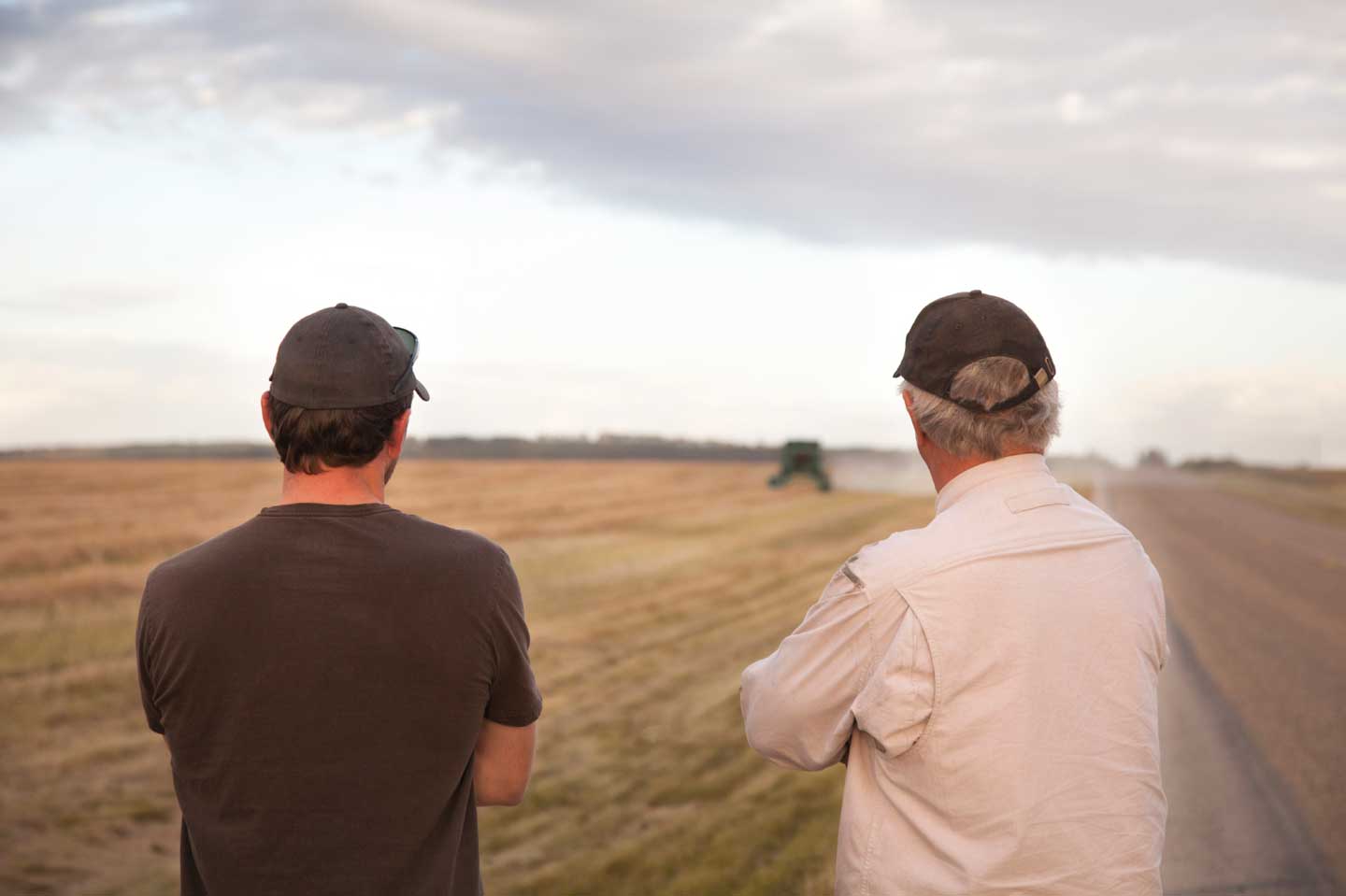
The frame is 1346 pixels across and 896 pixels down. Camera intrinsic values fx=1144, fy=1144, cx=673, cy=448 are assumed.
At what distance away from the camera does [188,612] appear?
2.03 m

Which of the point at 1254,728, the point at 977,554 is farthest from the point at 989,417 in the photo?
the point at 1254,728

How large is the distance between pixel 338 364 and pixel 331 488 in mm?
236

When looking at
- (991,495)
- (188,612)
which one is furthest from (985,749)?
(188,612)

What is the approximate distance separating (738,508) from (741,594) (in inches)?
520

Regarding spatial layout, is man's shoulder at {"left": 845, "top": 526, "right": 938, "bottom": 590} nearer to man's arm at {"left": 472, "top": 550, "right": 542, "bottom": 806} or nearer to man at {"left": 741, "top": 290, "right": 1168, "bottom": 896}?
man at {"left": 741, "top": 290, "right": 1168, "bottom": 896}

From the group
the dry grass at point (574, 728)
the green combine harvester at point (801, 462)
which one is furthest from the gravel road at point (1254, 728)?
the green combine harvester at point (801, 462)

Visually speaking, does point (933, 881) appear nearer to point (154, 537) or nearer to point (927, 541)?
point (927, 541)

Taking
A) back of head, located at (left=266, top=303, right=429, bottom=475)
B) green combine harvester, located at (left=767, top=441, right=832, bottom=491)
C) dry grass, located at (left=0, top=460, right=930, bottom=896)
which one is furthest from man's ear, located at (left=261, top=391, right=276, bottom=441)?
green combine harvester, located at (left=767, top=441, right=832, bottom=491)

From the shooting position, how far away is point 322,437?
215 centimetres

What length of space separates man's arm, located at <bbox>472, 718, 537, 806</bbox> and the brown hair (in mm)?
591

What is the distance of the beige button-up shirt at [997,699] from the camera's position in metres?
2.06

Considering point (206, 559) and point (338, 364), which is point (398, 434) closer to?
point (338, 364)

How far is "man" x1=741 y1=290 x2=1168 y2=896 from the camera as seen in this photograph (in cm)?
207

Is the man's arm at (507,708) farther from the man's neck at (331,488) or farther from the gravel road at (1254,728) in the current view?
the gravel road at (1254,728)
